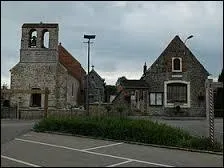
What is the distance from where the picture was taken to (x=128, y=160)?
1247 centimetres

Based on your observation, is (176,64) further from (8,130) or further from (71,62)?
(8,130)

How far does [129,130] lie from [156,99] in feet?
80.4

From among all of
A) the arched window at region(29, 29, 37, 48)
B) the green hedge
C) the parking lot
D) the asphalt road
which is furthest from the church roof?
the parking lot

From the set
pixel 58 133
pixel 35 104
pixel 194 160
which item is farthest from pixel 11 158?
pixel 35 104

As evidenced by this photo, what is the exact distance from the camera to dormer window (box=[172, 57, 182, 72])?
42094mm

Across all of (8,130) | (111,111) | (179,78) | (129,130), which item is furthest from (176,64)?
(8,130)

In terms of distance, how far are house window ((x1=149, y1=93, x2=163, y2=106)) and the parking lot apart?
24.9m

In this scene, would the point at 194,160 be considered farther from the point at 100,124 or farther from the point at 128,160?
the point at 100,124

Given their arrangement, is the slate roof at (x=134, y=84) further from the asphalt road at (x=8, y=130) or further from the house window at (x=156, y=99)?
the asphalt road at (x=8, y=130)

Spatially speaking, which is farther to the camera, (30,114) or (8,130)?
(30,114)

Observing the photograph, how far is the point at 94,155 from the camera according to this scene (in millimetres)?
13445

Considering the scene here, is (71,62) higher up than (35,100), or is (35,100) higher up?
(71,62)

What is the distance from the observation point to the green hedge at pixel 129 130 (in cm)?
1557

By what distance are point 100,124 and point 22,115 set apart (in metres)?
16.7
